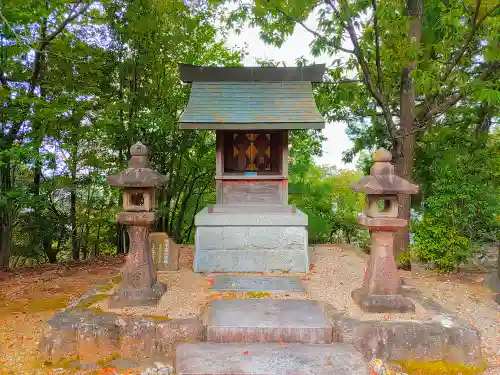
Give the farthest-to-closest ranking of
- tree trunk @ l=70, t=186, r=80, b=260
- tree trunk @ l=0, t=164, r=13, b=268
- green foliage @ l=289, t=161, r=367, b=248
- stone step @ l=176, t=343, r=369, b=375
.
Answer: green foliage @ l=289, t=161, r=367, b=248
tree trunk @ l=70, t=186, r=80, b=260
tree trunk @ l=0, t=164, r=13, b=268
stone step @ l=176, t=343, r=369, b=375

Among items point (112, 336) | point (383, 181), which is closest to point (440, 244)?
point (383, 181)

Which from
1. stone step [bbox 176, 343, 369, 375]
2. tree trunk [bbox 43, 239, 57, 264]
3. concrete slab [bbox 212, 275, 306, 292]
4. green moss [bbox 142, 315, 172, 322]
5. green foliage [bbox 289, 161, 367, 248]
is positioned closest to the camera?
stone step [bbox 176, 343, 369, 375]

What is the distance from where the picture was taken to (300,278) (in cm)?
612

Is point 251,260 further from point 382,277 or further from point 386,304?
point 386,304

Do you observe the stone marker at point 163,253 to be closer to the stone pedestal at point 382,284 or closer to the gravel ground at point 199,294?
the gravel ground at point 199,294

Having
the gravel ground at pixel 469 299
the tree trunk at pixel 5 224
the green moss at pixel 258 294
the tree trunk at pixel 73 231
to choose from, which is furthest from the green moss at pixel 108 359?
the tree trunk at pixel 73 231

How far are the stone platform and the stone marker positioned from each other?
0.44 meters

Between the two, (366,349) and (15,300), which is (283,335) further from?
(15,300)

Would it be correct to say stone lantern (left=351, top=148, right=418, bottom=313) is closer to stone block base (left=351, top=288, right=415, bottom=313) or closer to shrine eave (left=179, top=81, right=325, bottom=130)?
stone block base (left=351, top=288, right=415, bottom=313)

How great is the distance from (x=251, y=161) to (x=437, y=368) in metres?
4.88

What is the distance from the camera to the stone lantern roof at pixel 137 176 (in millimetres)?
4574

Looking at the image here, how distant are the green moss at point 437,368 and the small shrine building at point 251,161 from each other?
281 centimetres

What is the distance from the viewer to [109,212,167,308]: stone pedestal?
15.0 feet

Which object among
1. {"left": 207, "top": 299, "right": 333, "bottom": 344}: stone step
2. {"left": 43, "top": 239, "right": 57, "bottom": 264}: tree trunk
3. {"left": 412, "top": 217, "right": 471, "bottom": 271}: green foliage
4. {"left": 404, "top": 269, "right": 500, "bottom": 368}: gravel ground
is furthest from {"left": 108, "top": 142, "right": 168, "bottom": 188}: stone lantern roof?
{"left": 43, "top": 239, "right": 57, "bottom": 264}: tree trunk
